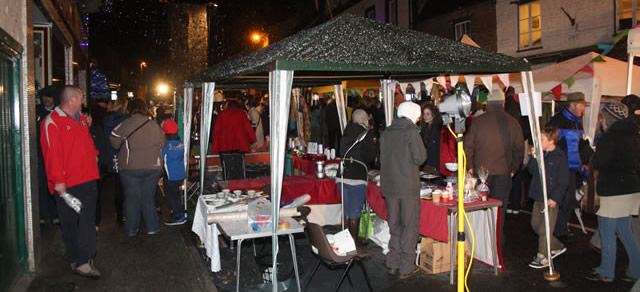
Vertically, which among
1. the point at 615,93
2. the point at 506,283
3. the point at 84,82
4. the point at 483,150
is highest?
the point at 84,82

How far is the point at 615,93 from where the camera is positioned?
9188 mm

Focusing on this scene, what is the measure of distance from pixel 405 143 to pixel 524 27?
13.2m

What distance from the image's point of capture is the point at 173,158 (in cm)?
761

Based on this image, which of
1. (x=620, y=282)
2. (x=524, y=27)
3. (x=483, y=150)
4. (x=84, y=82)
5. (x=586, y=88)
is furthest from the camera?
(x=524, y=27)

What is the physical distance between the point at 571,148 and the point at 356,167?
10.6 ft

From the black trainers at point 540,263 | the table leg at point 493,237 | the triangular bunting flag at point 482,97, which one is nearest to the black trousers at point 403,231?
the table leg at point 493,237

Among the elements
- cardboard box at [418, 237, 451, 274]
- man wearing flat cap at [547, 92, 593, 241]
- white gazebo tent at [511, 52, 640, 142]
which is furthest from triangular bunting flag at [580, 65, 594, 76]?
cardboard box at [418, 237, 451, 274]

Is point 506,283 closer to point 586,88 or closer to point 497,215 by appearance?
point 497,215

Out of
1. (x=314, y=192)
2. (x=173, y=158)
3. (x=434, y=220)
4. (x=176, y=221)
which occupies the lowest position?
(x=176, y=221)

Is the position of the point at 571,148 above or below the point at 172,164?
above

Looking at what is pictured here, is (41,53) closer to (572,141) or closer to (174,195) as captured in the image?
(174,195)

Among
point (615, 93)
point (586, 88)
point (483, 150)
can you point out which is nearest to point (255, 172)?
point (483, 150)

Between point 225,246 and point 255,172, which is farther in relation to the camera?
point 255,172

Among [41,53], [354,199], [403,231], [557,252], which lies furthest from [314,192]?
[41,53]
